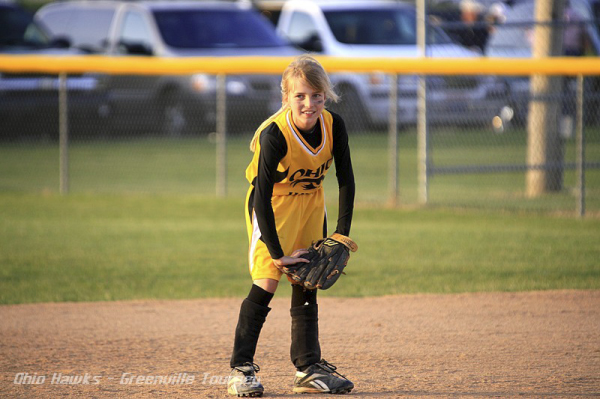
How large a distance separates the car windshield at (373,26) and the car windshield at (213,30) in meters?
1.45

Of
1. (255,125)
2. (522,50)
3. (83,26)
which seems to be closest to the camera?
(522,50)

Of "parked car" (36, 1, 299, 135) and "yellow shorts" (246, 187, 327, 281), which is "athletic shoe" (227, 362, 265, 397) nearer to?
"yellow shorts" (246, 187, 327, 281)

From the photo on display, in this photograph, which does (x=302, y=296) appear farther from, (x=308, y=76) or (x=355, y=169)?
(x=355, y=169)

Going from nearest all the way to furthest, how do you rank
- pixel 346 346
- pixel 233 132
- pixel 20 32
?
pixel 346 346 → pixel 233 132 → pixel 20 32

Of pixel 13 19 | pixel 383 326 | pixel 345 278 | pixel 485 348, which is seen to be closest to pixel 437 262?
pixel 345 278

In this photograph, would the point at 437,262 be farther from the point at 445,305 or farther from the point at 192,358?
the point at 192,358

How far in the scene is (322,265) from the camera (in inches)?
165

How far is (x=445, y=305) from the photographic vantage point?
6.39 m

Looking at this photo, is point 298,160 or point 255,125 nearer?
point 298,160

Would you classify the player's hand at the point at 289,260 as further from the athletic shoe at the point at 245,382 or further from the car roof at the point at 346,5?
the car roof at the point at 346,5

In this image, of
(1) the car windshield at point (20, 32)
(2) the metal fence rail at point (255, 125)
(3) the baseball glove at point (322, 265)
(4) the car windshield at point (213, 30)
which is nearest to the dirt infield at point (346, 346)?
(3) the baseball glove at point (322, 265)

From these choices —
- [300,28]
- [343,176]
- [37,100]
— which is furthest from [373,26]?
[343,176]

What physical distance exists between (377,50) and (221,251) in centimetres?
998

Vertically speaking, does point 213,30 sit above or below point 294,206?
above
